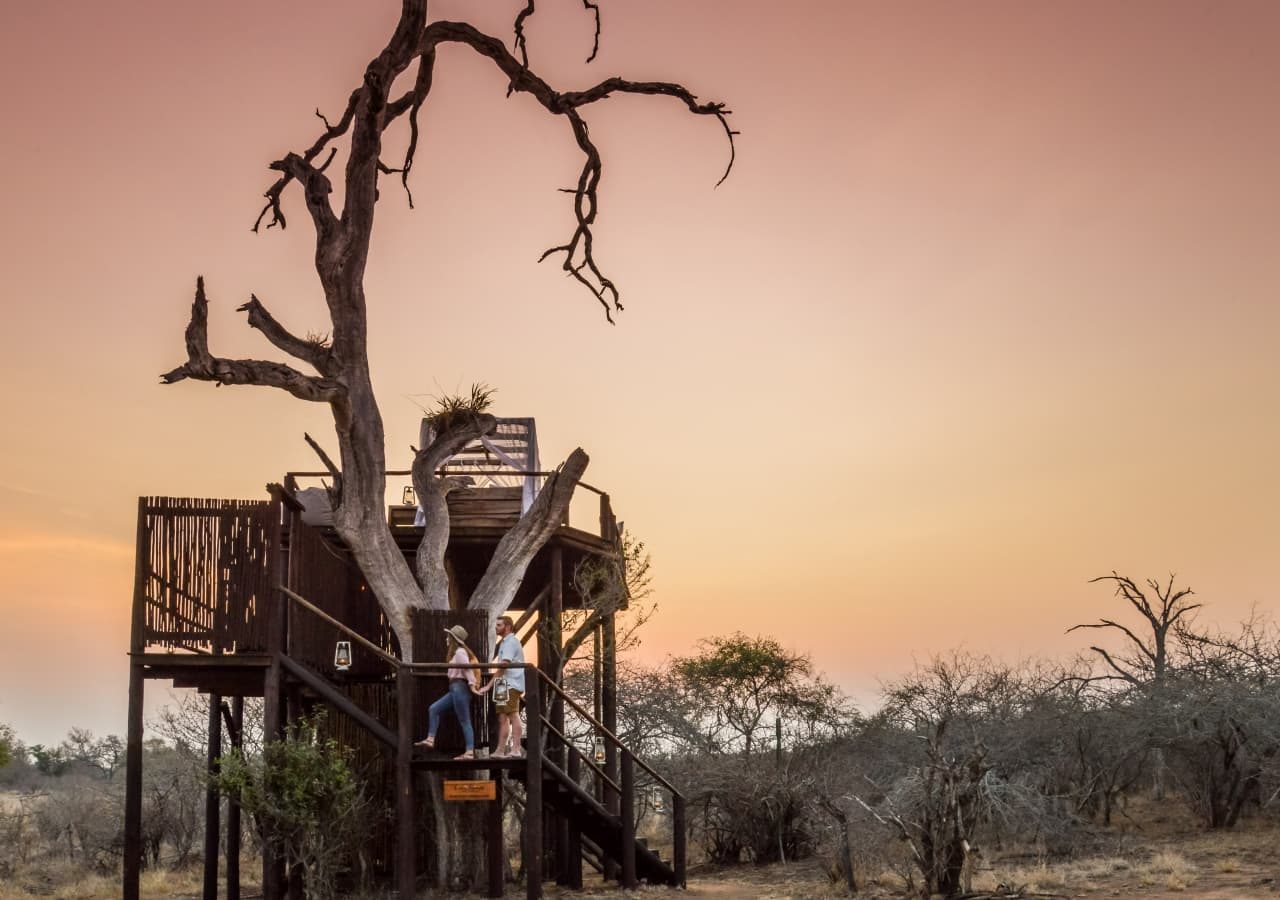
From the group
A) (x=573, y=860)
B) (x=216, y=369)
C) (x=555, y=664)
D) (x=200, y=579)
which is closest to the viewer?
(x=216, y=369)

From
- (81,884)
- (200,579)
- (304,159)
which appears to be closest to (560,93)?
(304,159)

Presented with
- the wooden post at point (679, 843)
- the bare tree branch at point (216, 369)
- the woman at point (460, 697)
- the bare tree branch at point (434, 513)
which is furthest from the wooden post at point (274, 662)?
the wooden post at point (679, 843)

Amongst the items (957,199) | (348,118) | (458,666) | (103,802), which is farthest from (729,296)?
(103,802)

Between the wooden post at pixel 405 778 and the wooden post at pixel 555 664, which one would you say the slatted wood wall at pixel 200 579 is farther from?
the wooden post at pixel 555 664

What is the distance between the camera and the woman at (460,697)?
16.2 m

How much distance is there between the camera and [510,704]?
642 inches

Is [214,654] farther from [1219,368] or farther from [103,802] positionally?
[103,802]

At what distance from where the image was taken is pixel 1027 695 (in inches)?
1078

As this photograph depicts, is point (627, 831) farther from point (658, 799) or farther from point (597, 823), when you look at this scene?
point (658, 799)

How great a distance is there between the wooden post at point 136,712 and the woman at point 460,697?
3144 mm

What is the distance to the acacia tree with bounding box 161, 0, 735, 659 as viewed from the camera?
58.3 feet

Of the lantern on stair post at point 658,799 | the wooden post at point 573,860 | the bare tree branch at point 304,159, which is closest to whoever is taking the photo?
the bare tree branch at point 304,159

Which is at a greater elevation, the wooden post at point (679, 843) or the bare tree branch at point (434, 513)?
the bare tree branch at point (434, 513)

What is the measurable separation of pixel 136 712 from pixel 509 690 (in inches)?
161
